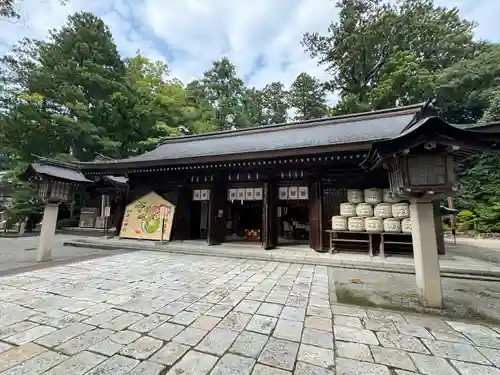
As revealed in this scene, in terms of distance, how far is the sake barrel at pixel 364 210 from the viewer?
Result: 6.63 m

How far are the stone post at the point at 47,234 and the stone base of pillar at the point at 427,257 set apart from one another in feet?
26.0

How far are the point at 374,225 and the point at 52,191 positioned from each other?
8.67 metres

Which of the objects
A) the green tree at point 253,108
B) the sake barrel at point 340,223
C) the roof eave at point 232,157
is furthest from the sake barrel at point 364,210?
the green tree at point 253,108

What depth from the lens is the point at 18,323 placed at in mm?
2729

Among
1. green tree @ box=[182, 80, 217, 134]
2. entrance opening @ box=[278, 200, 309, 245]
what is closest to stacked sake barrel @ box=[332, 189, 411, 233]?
entrance opening @ box=[278, 200, 309, 245]

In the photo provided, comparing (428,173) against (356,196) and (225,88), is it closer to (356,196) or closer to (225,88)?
(356,196)

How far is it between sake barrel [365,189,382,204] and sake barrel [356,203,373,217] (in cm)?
15

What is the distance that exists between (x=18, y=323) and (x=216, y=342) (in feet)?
7.74

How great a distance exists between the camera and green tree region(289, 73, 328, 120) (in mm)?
26656

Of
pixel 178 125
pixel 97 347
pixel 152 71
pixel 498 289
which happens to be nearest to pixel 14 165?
pixel 178 125

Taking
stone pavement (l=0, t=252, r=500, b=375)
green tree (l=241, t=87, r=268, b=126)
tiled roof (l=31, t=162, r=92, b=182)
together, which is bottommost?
stone pavement (l=0, t=252, r=500, b=375)

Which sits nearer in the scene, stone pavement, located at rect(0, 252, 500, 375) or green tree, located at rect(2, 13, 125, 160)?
stone pavement, located at rect(0, 252, 500, 375)

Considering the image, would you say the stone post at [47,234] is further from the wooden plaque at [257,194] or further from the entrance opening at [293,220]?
the entrance opening at [293,220]

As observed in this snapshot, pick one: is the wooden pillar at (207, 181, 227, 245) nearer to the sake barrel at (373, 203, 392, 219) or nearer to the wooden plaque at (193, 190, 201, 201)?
the wooden plaque at (193, 190, 201, 201)
